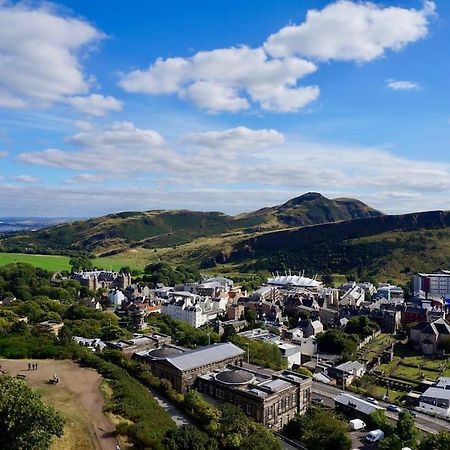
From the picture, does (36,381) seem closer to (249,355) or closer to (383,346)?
(249,355)

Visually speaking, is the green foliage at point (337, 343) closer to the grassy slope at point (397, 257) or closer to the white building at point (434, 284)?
the white building at point (434, 284)

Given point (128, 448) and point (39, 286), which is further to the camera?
point (39, 286)

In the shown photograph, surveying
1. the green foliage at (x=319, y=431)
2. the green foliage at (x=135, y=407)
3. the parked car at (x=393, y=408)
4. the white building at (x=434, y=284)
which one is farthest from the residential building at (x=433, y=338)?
the green foliage at (x=135, y=407)

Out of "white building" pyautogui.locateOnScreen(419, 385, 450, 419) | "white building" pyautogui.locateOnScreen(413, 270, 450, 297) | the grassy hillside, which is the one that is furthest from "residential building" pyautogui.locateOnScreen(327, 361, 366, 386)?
the grassy hillside

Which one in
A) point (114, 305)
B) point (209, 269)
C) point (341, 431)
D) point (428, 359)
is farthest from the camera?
point (209, 269)

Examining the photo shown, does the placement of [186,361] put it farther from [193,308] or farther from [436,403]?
[193,308]

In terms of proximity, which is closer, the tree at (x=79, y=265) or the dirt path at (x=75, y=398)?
the dirt path at (x=75, y=398)

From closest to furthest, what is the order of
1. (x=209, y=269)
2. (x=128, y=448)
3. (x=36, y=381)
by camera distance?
(x=128, y=448)
(x=36, y=381)
(x=209, y=269)

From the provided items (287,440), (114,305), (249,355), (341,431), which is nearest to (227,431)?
(287,440)
